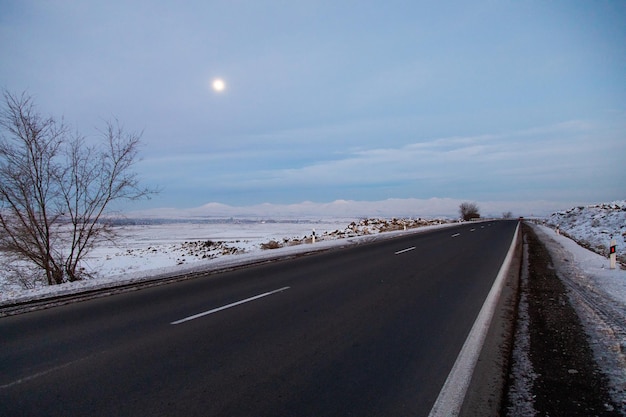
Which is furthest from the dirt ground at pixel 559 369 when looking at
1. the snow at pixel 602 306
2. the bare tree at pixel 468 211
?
the bare tree at pixel 468 211

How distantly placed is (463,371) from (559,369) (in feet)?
3.54

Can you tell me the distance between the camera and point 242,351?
14.5ft

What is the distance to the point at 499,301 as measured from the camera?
6.86 meters

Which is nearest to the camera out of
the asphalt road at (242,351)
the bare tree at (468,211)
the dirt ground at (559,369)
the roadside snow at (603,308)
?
the dirt ground at (559,369)

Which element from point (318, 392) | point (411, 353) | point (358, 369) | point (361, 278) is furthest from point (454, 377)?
point (361, 278)

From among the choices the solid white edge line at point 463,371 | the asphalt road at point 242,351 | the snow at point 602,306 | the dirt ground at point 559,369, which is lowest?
the snow at point 602,306

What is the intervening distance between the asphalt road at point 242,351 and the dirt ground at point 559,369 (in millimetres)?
836

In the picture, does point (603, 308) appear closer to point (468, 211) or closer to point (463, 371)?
point (463, 371)

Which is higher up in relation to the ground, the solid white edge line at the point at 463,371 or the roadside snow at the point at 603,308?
the solid white edge line at the point at 463,371

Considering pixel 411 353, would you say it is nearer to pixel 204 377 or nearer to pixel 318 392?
pixel 318 392

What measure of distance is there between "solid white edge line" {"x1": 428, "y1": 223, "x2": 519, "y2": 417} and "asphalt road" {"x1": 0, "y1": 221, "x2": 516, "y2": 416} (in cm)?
9

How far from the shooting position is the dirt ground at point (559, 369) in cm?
311

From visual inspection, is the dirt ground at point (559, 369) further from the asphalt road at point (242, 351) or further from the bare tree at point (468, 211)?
the bare tree at point (468, 211)

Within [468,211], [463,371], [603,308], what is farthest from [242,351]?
[468,211]
